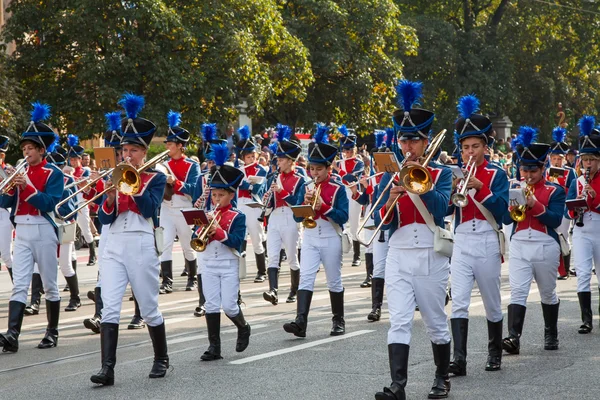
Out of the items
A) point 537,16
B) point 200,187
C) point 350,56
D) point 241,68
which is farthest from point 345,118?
point 200,187

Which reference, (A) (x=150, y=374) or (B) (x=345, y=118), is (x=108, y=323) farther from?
(B) (x=345, y=118)

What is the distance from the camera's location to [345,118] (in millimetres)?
38406

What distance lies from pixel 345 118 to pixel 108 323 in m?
30.1

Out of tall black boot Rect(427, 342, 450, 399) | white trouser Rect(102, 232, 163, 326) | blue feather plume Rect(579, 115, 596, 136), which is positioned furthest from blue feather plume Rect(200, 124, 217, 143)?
tall black boot Rect(427, 342, 450, 399)

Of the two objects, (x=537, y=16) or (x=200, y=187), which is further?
(x=537, y=16)

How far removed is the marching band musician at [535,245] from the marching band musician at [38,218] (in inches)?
176

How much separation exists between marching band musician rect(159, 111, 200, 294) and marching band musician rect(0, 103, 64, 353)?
351 cm

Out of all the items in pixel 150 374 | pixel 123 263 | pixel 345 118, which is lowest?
pixel 150 374

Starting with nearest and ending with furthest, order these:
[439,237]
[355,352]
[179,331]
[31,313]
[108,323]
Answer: [439,237] < [108,323] < [355,352] < [179,331] < [31,313]

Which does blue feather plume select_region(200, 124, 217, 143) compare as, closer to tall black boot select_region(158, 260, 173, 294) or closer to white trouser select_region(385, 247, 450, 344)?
tall black boot select_region(158, 260, 173, 294)

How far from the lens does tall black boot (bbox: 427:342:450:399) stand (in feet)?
26.2

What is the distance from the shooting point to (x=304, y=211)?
37.0 ft

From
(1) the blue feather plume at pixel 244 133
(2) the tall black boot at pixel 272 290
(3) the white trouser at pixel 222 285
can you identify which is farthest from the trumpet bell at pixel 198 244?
(1) the blue feather plume at pixel 244 133

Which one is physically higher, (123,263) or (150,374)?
(123,263)
